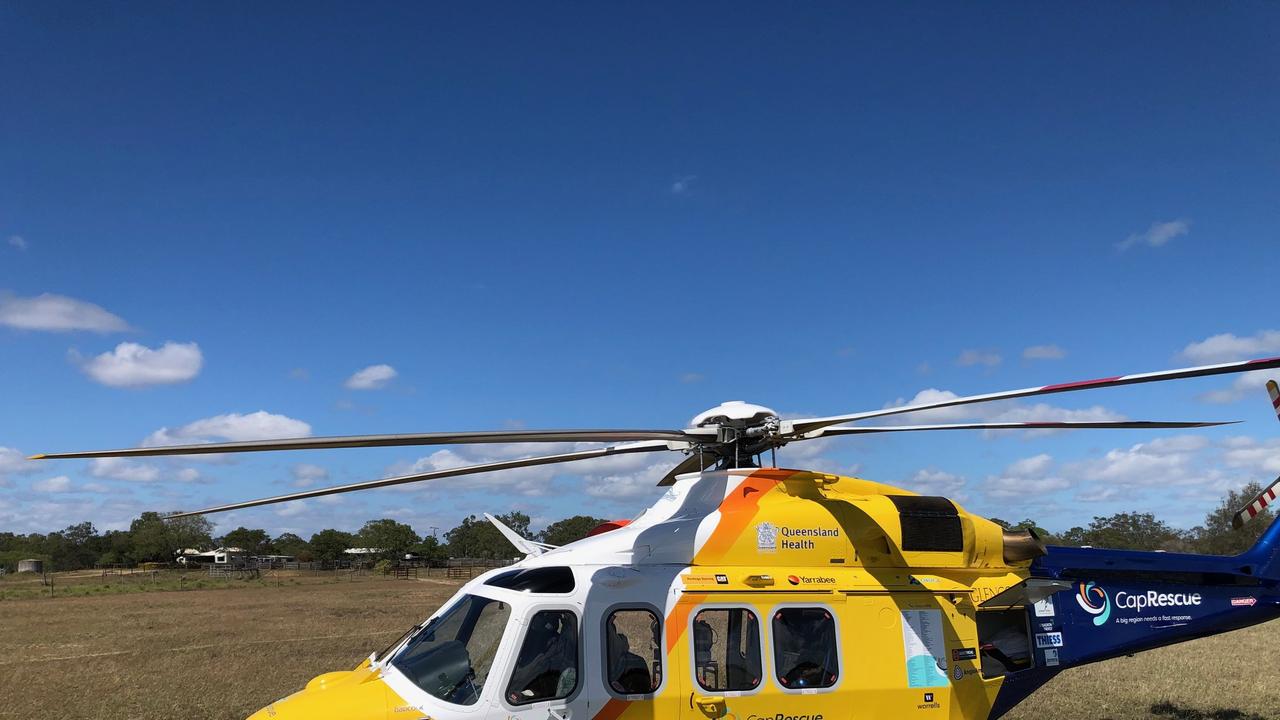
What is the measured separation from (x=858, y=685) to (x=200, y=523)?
5144 inches

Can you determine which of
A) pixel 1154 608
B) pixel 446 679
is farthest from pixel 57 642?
pixel 1154 608

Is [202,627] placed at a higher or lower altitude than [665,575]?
lower

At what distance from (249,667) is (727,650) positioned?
1372 centimetres

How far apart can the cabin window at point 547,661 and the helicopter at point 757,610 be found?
0.01 metres

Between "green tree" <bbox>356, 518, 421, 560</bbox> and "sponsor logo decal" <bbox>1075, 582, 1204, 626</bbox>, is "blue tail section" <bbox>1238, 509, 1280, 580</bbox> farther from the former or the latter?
"green tree" <bbox>356, 518, 421, 560</bbox>

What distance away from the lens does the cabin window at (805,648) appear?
682 centimetres

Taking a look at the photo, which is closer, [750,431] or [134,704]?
[750,431]

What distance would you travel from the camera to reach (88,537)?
431ft

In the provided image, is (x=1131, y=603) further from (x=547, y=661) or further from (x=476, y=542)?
(x=476, y=542)

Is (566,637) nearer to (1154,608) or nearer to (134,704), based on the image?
(1154,608)

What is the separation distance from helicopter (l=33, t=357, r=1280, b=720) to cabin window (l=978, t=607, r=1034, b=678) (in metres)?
0.02

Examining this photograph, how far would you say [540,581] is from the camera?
6.76 m

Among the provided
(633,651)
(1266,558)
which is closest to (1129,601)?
(1266,558)

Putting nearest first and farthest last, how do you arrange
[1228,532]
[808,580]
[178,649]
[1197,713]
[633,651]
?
[633,651] → [808,580] → [1197,713] → [178,649] → [1228,532]
